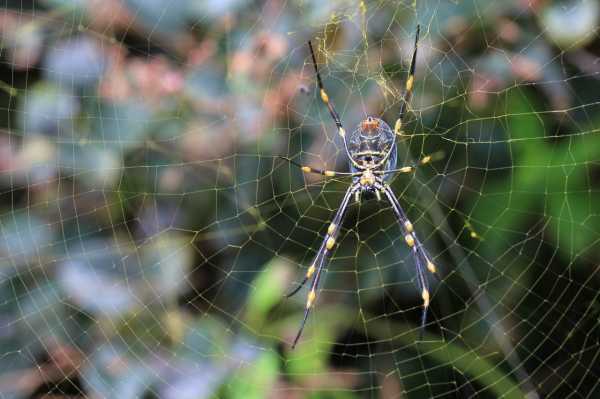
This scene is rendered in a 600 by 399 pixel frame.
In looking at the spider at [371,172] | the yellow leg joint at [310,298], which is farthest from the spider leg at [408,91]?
the yellow leg joint at [310,298]

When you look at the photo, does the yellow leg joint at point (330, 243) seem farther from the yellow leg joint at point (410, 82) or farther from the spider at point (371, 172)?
the yellow leg joint at point (410, 82)

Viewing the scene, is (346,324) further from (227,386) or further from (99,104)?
(99,104)

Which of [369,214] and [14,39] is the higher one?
[14,39]

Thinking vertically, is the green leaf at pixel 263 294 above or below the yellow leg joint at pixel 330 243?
below

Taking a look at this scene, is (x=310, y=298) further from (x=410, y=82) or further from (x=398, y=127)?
(x=410, y=82)

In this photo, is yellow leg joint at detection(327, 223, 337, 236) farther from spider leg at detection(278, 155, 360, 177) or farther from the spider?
spider leg at detection(278, 155, 360, 177)

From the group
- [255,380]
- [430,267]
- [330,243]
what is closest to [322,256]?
[330,243]

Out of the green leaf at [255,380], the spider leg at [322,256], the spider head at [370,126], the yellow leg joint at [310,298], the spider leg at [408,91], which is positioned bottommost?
the green leaf at [255,380]

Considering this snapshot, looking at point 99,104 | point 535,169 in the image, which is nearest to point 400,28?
point 535,169
